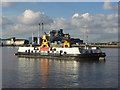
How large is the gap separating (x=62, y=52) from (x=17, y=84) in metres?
→ 30.1

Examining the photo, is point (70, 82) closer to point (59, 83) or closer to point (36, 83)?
point (59, 83)

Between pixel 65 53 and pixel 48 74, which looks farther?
pixel 65 53

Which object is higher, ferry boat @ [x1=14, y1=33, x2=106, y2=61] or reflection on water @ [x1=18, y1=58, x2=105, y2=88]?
ferry boat @ [x1=14, y1=33, x2=106, y2=61]

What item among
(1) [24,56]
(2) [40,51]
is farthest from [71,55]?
(1) [24,56]

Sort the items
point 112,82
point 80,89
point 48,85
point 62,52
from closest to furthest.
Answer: point 80,89 → point 48,85 → point 112,82 → point 62,52

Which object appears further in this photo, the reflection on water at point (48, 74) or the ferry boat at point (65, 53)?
the ferry boat at point (65, 53)

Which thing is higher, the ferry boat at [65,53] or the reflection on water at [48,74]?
the ferry boat at [65,53]

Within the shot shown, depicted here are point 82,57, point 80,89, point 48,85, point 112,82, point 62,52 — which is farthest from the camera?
point 62,52

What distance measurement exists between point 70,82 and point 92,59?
85.0ft

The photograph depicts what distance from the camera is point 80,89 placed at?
20188mm

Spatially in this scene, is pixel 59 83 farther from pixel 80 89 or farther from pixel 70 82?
pixel 80 89

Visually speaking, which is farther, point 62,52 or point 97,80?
point 62,52

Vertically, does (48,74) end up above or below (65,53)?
below

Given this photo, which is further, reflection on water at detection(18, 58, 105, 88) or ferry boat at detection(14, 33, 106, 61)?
ferry boat at detection(14, 33, 106, 61)
